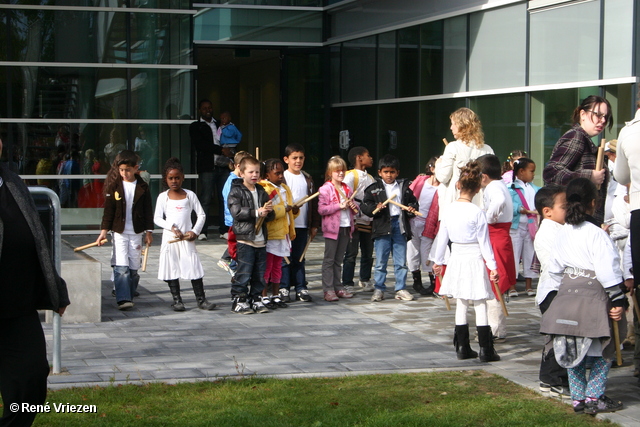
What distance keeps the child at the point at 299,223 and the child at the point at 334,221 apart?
0.48 ft

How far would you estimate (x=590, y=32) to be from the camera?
13172 mm

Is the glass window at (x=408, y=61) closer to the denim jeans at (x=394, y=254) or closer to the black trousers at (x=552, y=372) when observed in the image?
the denim jeans at (x=394, y=254)

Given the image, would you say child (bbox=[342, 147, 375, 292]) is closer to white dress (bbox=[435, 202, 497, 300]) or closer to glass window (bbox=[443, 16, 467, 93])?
white dress (bbox=[435, 202, 497, 300])

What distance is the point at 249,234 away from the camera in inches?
364

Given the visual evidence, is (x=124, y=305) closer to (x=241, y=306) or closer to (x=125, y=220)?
(x=125, y=220)

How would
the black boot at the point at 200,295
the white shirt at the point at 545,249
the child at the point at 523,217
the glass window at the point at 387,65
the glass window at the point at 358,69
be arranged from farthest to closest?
the glass window at the point at 358,69 → the glass window at the point at 387,65 → the child at the point at 523,217 → the black boot at the point at 200,295 → the white shirt at the point at 545,249

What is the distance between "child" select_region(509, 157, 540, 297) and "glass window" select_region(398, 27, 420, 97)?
683 cm

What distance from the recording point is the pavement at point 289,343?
6.61 metres

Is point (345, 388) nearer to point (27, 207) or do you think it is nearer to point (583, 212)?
point (583, 212)

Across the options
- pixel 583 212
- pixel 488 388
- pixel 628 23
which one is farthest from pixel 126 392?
pixel 628 23

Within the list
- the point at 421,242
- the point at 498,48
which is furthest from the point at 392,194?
the point at 498,48

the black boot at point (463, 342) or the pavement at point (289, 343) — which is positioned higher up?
the black boot at point (463, 342)

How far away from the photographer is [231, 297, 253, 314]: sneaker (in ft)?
30.4

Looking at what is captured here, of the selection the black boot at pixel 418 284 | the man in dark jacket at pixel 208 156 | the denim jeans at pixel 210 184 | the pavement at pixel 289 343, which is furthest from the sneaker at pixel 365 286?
the denim jeans at pixel 210 184
